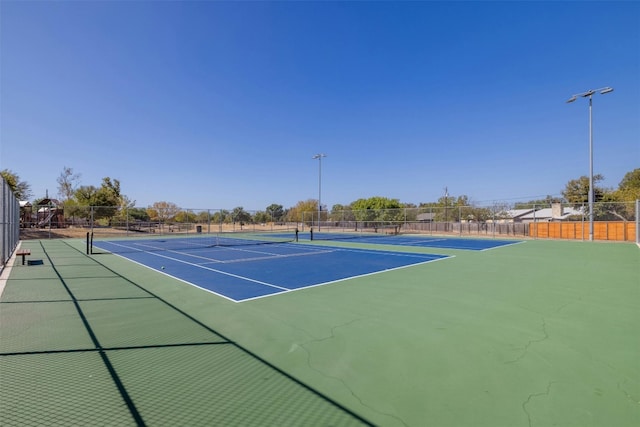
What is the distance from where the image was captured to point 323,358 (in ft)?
12.0

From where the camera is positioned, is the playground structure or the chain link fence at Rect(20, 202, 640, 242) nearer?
the chain link fence at Rect(20, 202, 640, 242)

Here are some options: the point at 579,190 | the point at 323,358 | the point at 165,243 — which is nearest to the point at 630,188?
the point at 579,190

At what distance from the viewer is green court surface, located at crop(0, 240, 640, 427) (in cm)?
267

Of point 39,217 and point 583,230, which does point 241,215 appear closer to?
point 39,217

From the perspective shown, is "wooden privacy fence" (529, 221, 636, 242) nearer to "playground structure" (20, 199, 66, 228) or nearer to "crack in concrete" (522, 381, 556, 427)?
"crack in concrete" (522, 381, 556, 427)

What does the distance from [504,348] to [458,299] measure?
2.46 metres

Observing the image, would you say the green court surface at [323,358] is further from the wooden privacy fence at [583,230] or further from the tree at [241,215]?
the tree at [241,215]

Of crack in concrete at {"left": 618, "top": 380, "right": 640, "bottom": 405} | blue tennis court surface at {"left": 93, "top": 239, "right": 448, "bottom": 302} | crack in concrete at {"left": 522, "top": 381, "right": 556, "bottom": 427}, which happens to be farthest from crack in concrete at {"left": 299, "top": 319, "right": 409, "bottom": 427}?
blue tennis court surface at {"left": 93, "top": 239, "right": 448, "bottom": 302}

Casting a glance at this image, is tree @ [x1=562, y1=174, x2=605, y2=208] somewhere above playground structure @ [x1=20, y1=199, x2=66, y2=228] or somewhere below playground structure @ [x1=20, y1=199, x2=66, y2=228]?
above

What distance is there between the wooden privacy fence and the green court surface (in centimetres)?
2273

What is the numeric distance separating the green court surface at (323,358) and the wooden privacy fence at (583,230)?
2273cm

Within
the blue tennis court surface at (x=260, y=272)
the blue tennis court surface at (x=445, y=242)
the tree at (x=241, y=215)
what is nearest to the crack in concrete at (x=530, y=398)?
the blue tennis court surface at (x=260, y=272)

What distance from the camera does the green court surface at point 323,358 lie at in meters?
2.67

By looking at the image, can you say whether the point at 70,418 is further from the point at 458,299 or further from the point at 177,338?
the point at 458,299
